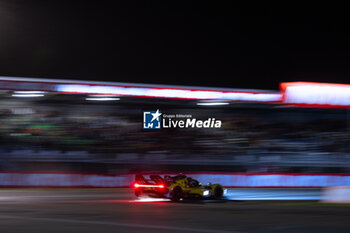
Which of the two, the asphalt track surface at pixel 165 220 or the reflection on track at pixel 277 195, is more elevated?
the reflection on track at pixel 277 195

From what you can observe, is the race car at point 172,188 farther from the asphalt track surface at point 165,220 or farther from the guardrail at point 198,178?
the guardrail at point 198,178

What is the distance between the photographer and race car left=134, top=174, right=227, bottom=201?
16469 mm

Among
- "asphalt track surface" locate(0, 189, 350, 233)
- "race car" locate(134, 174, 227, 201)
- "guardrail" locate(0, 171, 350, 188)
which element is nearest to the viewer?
"asphalt track surface" locate(0, 189, 350, 233)

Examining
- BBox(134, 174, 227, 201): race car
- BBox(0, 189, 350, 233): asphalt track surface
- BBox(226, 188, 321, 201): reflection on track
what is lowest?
BBox(0, 189, 350, 233): asphalt track surface

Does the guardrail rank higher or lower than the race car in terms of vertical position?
higher

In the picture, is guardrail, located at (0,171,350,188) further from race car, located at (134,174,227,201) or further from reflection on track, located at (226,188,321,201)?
race car, located at (134,174,227,201)

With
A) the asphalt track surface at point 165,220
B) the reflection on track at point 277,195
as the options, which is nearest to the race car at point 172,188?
the reflection on track at point 277,195

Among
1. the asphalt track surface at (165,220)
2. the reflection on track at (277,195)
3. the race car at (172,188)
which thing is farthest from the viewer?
the reflection on track at (277,195)

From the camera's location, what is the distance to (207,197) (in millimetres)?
17094

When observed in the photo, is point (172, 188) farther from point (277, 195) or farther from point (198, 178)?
point (198, 178)

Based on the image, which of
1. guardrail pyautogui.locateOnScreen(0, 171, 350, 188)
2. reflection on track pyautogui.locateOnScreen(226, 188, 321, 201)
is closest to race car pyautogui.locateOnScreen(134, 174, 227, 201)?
reflection on track pyautogui.locateOnScreen(226, 188, 321, 201)

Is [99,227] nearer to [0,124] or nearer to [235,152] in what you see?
[0,124]

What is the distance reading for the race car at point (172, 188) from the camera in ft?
54.0

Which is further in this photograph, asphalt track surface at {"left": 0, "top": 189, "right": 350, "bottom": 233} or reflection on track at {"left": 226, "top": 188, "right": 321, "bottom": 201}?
reflection on track at {"left": 226, "top": 188, "right": 321, "bottom": 201}
